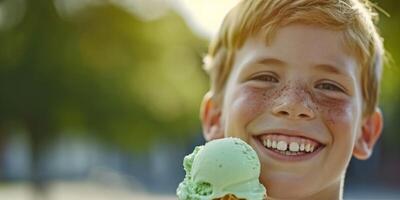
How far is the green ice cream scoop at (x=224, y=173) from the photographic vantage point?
1.69 metres

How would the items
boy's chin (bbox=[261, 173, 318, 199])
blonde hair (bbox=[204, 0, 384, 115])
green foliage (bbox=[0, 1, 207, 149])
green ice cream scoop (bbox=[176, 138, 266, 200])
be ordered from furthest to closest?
1. green foliage (bbox=[0, 1, 207, 149])
2. blonde hair (bbox=[204, 0, 384, 115])
3. boy's chin (bbox=[261, 173, 318, 199])
4. green ice cream scoop (bbox=[176, 138, 266, 200])

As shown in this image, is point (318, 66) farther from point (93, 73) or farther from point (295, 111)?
point (93, 73)

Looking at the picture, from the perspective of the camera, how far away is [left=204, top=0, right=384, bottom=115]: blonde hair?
78.9 inches

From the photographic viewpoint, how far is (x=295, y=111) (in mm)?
1905

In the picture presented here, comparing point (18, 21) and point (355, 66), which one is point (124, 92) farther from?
point (355, 66)

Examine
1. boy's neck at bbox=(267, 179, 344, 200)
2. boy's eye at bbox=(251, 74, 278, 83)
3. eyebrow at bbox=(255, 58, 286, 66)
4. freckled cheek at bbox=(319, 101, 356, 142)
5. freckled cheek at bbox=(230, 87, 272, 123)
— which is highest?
eyebrow at bbox=(255, 58, 286, 66)

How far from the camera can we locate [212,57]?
95.5 inches

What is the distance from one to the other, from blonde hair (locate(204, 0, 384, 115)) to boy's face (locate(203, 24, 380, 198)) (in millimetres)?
27

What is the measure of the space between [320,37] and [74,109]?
15.6 m

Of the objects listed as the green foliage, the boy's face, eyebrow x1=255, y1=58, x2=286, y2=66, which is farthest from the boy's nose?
the green foliage

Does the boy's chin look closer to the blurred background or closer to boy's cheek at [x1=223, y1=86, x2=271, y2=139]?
boy's cheek at [x1=223, y1=86, x2=271, y2=139]

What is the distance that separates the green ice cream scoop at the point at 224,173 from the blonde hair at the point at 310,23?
382 mm

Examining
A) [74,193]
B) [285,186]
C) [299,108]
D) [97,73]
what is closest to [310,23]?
[299,108]

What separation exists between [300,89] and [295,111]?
63 millimetres
